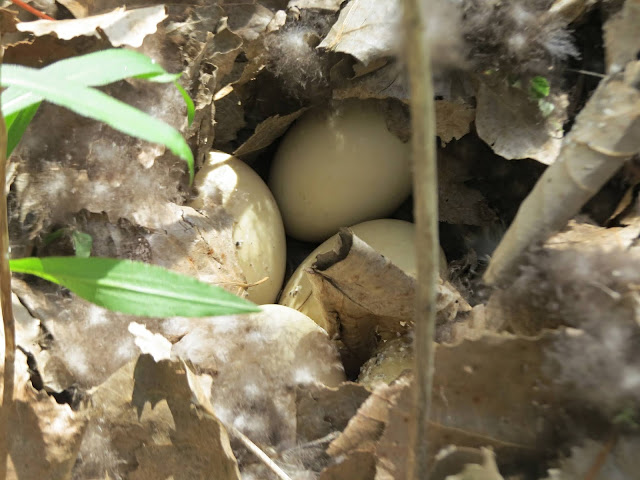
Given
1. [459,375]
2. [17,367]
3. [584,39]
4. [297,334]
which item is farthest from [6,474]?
[584,39]

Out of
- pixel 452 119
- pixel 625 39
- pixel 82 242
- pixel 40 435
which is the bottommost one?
pixel 40 435

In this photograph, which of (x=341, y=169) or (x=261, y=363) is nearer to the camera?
(x=261, y=363)

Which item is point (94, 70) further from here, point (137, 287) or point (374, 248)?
point (374, 248)

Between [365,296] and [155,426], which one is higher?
[365,296]

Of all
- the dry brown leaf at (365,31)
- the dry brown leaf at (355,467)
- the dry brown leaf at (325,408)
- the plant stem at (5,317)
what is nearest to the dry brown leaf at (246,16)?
the dry brown leaf at (365,31)

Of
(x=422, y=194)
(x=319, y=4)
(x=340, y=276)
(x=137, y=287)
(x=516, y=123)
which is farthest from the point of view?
(x=319, y=4)

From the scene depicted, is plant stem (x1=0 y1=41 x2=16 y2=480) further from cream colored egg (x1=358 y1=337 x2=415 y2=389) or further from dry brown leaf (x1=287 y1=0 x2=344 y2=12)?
dry brown leaf (x1=287 y1=0 x2=344 y2=12)

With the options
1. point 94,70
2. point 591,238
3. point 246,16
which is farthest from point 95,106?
point 246,16

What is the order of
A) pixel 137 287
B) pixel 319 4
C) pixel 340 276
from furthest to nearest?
1. pixel 319 4
2. pixel 340 276
3. pixel 137 287
